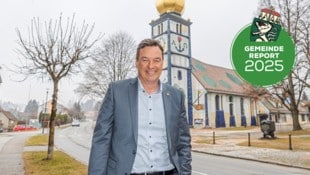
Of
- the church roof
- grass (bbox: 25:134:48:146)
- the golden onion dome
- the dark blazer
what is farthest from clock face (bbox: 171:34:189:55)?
the dark blazer

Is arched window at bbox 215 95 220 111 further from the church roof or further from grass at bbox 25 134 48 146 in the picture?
grass at bbox 25 134 48 146

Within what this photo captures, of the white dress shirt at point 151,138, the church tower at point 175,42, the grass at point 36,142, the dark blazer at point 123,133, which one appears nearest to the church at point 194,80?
the church tower at point 175,42

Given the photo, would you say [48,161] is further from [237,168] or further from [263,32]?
[263,32]

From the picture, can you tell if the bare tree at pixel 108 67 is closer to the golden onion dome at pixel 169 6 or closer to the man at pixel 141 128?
the golden onion dome at pixel 169 6

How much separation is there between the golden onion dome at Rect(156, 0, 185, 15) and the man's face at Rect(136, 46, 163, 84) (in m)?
43.7

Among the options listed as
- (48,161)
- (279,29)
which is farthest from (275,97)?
(279,29)

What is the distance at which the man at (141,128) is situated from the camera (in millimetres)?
2582

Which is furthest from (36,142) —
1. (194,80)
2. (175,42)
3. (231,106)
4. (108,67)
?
(231,106)

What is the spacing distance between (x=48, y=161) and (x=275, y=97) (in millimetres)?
25853

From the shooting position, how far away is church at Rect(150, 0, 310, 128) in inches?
1743

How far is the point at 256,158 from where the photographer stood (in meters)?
15.2

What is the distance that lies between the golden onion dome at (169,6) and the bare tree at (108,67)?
10.5 metres

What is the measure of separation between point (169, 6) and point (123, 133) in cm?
4423

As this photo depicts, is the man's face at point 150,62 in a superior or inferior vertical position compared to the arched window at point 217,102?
inferior
